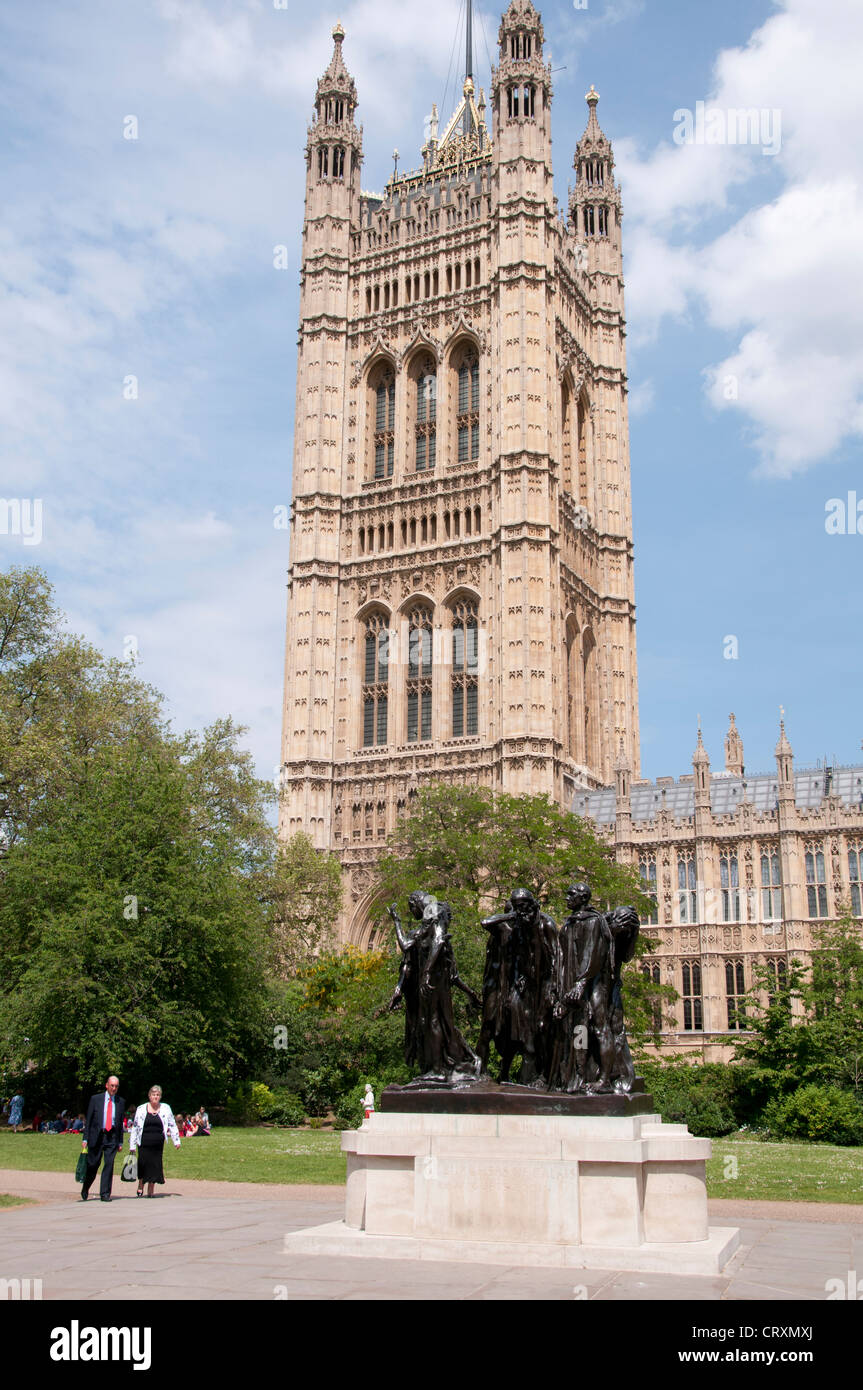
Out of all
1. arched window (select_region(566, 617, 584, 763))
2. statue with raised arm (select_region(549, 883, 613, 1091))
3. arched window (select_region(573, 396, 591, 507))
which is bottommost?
statue with raised arm (select_region(549, 883, 613, 1091))

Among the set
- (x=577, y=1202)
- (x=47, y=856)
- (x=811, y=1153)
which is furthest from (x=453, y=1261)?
(x=47, y=856)

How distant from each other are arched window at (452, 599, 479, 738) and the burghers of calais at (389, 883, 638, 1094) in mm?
38928

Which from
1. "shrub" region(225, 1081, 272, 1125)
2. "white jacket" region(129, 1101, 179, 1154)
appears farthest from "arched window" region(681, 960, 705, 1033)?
"white jacket" region(129, 1101, 179, 1154)

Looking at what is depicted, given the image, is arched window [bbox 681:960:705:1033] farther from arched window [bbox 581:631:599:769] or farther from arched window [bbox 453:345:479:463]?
arched window [bbox 453:345:479:463]

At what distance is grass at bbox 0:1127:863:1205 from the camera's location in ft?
53.4

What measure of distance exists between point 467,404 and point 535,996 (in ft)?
157

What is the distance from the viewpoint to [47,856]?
92.2 feet

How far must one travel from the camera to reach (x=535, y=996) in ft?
37.7

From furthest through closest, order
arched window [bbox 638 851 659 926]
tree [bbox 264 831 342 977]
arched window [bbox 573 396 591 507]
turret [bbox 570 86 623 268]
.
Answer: turret [bbox 570 86 623 268], arched window [bbox 573 396 591 507], arched window [bbox 638 851 659 926], tree [bbox 264 831 342 977]

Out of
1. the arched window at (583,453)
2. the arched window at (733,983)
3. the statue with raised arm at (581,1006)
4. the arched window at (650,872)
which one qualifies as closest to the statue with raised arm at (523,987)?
the statue with raised arm at (581,1006)

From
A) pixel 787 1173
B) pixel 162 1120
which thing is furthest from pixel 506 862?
pixel 162 1120

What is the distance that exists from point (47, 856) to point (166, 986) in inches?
161

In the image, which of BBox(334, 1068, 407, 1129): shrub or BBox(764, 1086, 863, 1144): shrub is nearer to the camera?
BBox(764, 1086, 863, 1144): shrub

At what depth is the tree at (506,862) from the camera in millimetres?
32281
